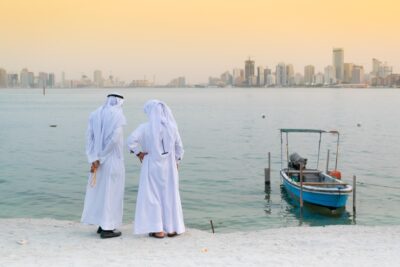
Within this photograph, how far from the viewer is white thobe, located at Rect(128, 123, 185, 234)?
867 cm

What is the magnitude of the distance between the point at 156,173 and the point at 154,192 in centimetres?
29

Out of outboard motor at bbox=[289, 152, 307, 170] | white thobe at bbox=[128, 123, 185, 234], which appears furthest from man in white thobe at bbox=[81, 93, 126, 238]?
outboard motor at bbox=[289, 152, 307, 170]

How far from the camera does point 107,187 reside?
338 inches

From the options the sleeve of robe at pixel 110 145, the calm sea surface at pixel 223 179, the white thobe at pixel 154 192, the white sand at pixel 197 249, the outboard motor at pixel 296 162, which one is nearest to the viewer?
the white sand at pixel 197 249

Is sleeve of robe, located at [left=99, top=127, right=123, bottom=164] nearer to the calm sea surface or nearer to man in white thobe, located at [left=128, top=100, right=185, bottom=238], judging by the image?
man in white thobe, located at [left=128, top=100, right=185, bottom=238]

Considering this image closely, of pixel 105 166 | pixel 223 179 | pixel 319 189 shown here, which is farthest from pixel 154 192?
pixel 223 179

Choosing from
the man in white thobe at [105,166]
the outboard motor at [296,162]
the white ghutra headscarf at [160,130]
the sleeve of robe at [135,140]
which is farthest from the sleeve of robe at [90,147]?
the outboard motor at [296,162]

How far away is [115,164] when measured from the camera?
8656 mm

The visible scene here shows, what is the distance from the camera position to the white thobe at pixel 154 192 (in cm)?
867

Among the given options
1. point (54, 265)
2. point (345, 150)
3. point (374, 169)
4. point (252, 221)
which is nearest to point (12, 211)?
point (252, 221)

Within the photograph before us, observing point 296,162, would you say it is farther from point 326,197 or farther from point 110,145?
point 110,145

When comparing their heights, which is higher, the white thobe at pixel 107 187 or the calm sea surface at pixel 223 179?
the white thobe at pixel 107 187

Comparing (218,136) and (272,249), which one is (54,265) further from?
(218,136)

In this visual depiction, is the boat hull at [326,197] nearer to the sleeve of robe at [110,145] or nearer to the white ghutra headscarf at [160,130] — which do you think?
the white ghutra headscarf at [160,130]
